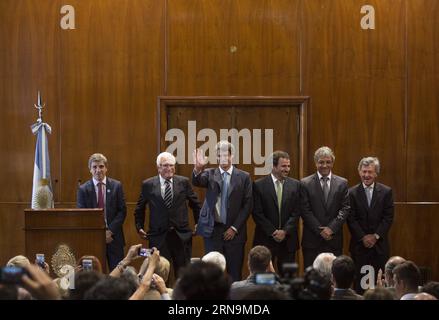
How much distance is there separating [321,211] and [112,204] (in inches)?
78.1

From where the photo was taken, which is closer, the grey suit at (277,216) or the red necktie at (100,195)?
the grey suit at (277,216)

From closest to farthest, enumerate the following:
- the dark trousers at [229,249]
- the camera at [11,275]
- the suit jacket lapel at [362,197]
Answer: the camera at [11,275] < the dark trousers at [229,249] < the suit jacket lapel at [362,197]

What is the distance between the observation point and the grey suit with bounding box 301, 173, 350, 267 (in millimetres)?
7703

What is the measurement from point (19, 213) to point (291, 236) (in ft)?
10.4

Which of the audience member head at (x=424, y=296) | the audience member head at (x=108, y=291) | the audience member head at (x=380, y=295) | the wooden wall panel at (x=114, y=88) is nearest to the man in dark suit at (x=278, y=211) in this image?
the wooden wall panel at (x=114, y=88)

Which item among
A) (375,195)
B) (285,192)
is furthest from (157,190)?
(375,195)

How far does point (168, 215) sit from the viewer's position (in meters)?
7.82

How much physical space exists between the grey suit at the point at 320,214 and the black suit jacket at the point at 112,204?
1731 millimetres

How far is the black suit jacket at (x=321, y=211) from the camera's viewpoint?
770 centimetres

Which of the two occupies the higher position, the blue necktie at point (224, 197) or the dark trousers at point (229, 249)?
the blue necktie at point (224, 197)

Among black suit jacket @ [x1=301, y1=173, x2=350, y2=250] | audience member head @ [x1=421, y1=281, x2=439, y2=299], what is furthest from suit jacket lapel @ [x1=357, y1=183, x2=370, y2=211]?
audience member head @ [x1=421, y1=281, x2=439, y2=299]

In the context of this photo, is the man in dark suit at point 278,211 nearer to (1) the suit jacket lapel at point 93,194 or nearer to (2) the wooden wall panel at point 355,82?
(2) the wooden wall panel at point 355,82

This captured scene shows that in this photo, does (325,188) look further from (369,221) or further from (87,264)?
(87,264)

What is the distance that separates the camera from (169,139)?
29.7 feet
